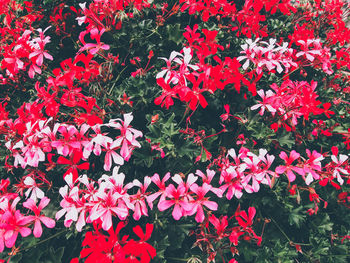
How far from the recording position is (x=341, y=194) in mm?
1762

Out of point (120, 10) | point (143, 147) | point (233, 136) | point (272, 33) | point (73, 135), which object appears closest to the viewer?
point (73, 135)

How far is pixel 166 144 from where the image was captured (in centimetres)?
154

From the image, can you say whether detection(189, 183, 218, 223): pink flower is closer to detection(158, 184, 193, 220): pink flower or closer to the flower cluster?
detection(158, 184, 193, 220): pink flower

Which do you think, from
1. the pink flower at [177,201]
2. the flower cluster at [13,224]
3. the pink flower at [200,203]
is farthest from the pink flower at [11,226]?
the pink flower at [200,203]

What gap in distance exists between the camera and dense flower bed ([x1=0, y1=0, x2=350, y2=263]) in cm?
128

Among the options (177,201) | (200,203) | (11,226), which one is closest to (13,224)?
(11,226)

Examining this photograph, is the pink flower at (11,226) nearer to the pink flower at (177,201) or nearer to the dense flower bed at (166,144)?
the dense flower bed at (166,144)

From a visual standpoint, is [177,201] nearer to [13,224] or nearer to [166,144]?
[166,144]

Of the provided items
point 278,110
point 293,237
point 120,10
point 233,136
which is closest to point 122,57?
point 120,10

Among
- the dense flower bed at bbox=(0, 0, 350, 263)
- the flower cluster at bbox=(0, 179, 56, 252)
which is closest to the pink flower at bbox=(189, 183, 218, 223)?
the dense flower bed at bbox=(0, 0, 350, 263)

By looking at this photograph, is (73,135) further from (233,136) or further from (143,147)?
(233,136)

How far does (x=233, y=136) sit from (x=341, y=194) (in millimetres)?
850

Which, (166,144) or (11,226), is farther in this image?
(166,144)

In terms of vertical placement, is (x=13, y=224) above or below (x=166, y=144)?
below
